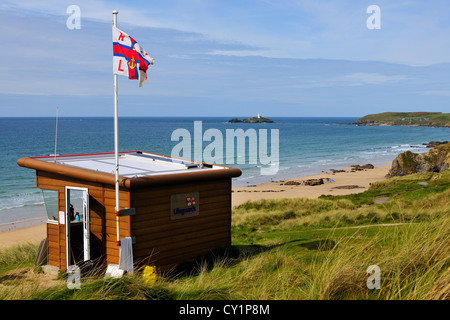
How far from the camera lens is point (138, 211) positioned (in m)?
10.4

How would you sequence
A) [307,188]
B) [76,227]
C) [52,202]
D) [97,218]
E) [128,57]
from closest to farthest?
1. [128,57]
2. [97,218]
3. [52,202]
4. [76,227]
5. [307,188]

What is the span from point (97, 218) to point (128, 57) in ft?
13.3

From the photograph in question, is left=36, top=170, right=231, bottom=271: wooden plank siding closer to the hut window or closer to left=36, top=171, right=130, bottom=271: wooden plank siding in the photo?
left=36, top=171, right=130, bottom=271: wooden plank siding

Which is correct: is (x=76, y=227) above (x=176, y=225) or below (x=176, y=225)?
below

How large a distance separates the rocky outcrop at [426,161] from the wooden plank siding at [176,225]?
31512mm

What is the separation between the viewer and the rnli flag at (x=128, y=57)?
→ 995 centimetres

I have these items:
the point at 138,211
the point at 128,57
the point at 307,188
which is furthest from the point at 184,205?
the point at 307,188

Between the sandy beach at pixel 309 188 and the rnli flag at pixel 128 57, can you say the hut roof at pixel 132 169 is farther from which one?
the sandy beach at pixel 309 188

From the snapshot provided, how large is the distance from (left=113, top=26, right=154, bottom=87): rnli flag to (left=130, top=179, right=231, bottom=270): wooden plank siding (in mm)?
2781

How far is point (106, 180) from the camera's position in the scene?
10.4 meters

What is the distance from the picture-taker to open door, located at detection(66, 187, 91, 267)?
10.8m

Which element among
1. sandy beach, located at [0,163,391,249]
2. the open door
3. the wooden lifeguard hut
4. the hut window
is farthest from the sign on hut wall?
sandy beach, located at [0,163,391,249]

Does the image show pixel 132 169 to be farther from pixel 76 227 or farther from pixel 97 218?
pixel 76 227
